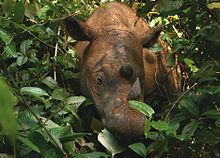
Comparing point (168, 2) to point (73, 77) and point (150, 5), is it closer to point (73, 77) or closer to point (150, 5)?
point (150, 5)

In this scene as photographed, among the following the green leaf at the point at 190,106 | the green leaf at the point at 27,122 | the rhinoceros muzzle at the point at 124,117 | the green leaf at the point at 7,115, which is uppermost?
the green leaf at the point at 7,115

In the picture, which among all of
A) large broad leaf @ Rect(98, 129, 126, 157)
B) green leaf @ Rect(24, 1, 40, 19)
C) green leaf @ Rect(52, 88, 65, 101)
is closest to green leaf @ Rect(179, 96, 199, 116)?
large broad leaf @ Rect(98, 129, 126, 157)

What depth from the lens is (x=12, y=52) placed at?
9.68 feet

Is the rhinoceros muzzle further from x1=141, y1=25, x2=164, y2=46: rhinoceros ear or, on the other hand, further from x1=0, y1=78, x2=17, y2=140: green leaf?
x1=0, y1=78, x2=17, y2=140: green leaf

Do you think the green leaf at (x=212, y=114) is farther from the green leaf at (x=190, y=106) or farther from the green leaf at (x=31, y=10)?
the green leaf at (x=31, y=10)

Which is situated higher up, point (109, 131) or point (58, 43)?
point (58, 43)

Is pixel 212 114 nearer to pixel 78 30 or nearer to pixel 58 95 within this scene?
pixel 58 95

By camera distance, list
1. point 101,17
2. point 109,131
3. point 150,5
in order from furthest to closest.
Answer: point 101,17 < point 109,131 < point 150,5

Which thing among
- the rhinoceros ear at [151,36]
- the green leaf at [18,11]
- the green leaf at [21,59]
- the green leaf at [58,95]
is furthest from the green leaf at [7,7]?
the rhinoceros ear at [151,36]

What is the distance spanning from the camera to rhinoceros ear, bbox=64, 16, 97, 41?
167 inches

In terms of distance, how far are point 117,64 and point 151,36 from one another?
0.68 m

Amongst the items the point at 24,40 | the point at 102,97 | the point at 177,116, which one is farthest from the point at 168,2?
the point at 24,40

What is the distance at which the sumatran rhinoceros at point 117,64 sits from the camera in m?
3.41

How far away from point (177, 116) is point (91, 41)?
2.04m
